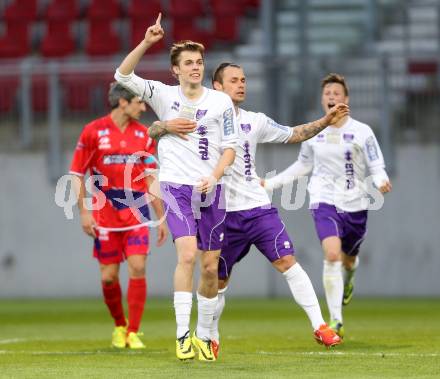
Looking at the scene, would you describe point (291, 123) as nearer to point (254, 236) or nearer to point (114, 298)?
point (114, 298)

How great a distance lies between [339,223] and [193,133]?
273cm

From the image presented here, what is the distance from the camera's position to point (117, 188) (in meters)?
11.7

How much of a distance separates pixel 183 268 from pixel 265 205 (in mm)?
1168

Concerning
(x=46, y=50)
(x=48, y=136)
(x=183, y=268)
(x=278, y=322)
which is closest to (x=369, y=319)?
(x=278, y=322)

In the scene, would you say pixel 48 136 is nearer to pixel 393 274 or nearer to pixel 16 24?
pixel 16 24

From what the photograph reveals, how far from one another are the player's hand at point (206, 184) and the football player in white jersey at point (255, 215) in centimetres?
78

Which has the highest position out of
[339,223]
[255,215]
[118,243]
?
[255,215]

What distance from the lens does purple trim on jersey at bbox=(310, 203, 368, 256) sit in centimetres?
1177

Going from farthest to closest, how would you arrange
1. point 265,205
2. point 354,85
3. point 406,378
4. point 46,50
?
point 46,50 < point 354,85 < point 265,205 < point 406,378

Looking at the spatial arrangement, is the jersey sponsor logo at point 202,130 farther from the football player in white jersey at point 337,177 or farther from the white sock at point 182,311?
the football player in white jersey at point 337,177

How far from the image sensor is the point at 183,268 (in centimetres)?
925

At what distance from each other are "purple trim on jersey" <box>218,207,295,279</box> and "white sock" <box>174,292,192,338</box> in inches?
34.8

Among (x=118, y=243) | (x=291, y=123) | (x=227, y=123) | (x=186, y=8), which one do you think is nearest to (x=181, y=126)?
(x=227, y=123)

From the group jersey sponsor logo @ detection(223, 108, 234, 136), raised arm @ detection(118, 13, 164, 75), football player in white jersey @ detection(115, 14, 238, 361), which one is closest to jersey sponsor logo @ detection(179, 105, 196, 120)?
football player in white jersey @ detection(115, 14, 238, 361)
